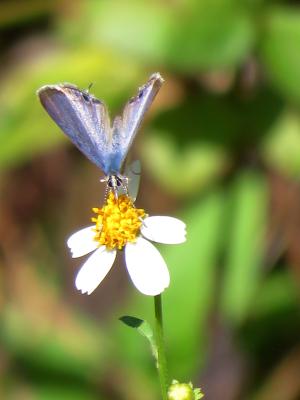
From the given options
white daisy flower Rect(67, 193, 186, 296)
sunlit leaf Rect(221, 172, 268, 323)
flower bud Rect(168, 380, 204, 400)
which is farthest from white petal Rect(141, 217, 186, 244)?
sunlit leaf Rect(221, 172, 268, 323)

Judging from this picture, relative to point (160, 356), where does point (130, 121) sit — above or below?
above

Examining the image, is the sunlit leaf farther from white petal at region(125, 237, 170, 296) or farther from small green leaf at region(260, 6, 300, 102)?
white petal at region(125, 237, 170, 296)

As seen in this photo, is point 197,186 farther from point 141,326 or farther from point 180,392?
point 180,392

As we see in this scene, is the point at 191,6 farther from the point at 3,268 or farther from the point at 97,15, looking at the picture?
the point at 3,268

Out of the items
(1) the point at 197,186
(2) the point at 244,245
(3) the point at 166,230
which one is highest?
(1) the point at 197,186

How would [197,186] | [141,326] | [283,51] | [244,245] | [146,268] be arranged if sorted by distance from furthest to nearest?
[197,186]
[244,245]
[283,51]
[146,268]
[141,326]

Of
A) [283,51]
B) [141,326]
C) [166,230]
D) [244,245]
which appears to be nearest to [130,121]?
[166,230]

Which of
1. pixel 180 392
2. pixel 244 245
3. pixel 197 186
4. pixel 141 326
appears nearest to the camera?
pixel 180 392
